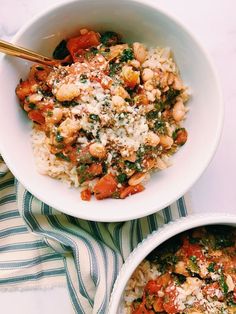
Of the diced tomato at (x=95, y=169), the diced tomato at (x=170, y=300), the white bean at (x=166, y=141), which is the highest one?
the white bean at (x=166, y=141)

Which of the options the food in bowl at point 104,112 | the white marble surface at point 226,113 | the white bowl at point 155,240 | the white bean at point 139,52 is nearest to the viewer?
the white bowl at point 155,240

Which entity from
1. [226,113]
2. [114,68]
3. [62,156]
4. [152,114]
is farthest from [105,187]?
[226,113]

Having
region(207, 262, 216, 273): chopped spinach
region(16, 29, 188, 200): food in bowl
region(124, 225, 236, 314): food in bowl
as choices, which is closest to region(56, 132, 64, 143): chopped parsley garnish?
region(16, 29, 188, 200): food in bowl

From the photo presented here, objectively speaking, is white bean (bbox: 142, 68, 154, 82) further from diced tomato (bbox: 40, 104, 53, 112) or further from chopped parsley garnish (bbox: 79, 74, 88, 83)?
diced tomato (bbox: 40, 104, 53, 112)

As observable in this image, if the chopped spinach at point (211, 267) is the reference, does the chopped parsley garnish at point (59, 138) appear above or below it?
above

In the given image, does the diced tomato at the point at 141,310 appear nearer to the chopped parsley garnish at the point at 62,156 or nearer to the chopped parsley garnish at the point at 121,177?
the chopped parsley garnish at the point at 121,177

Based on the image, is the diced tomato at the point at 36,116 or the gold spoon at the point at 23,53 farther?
the diced tomato at the point at 36,116

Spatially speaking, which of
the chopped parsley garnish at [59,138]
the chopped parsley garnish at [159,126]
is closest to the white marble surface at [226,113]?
the chopped parsley garnish at [159,126]
